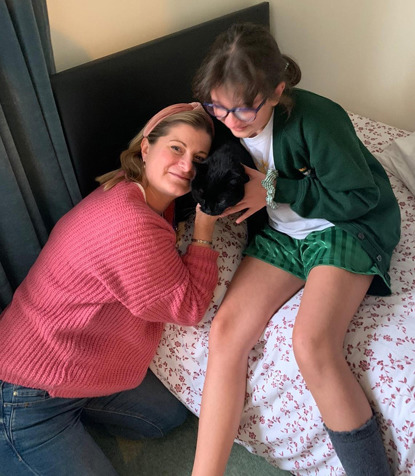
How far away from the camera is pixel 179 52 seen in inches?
60.0

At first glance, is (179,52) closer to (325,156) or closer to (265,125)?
(265,125)

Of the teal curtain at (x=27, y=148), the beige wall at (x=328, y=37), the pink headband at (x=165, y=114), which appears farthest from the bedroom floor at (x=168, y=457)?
the beige wall at (x=328, y=37)

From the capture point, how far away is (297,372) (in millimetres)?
1128

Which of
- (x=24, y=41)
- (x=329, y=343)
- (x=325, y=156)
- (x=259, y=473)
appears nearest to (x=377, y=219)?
(x=325, y=156)

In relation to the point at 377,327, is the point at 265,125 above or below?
above

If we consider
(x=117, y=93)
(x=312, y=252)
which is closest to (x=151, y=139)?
(x=117, y=93)

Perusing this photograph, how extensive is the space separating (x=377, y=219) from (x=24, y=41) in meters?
1.00

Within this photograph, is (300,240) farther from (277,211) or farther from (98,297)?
(98,297)

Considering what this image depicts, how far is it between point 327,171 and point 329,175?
0.04 feet

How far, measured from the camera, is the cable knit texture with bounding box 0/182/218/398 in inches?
43.1

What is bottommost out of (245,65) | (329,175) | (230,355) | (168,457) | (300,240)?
(168,457)

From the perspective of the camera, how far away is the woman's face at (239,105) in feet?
3.34

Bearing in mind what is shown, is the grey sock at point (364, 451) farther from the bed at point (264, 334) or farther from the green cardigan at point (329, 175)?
the green cardigan at point (329, 175)

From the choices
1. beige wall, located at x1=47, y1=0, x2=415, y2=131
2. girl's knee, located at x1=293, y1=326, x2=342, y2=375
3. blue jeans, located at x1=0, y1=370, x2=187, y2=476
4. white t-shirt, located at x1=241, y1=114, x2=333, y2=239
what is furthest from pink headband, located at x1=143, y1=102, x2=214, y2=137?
blue jeans, located at x1=0, y1=370, x2=187, y2=476
